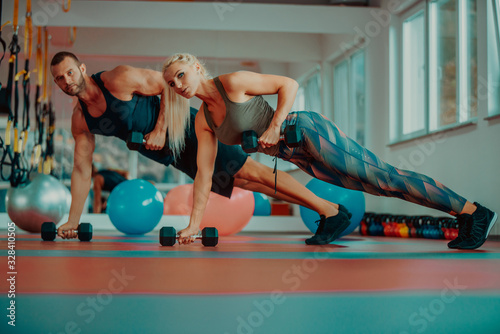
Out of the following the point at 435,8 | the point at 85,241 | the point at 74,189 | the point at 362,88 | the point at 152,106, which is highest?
the point at 435,8

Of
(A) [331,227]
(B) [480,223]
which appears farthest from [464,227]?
(A) [331,227]

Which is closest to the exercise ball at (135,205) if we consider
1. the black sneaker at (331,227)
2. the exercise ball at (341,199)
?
the exercise ball at (341,199)

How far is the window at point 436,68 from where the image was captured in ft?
15.9

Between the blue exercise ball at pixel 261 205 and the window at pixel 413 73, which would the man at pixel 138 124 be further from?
the window at pixel 413 73

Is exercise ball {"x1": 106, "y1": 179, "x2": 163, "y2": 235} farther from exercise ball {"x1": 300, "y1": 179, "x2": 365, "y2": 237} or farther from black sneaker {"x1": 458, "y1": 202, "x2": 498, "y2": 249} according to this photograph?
black sneaker {"x1": 458, "y1": 202, "x2": 498, "y2": 249}

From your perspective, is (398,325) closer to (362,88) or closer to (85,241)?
(85,241)

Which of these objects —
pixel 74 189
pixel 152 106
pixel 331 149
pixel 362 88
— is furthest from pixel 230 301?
pixel 362 88

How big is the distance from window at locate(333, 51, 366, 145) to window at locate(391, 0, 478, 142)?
1.01m

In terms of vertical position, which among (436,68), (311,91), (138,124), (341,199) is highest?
(311,91)

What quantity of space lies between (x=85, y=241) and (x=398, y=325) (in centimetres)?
251

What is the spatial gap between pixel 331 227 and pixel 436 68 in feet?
10.3

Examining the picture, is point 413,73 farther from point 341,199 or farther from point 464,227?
point 464,227

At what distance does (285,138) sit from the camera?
2.26 meters

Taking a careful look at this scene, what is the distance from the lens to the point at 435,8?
18.1ft
